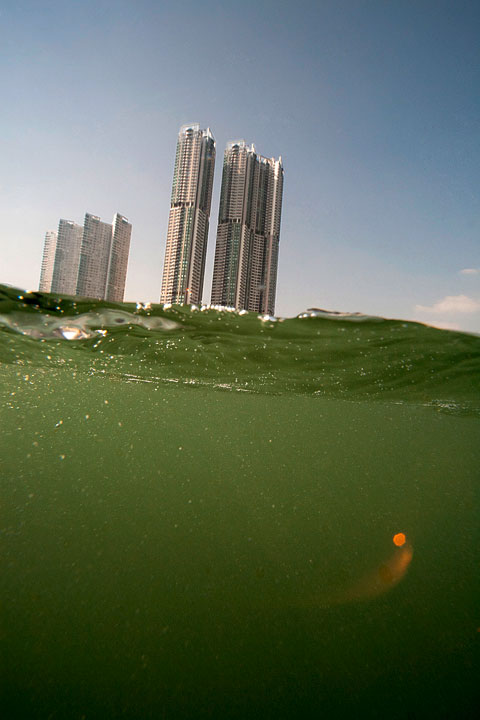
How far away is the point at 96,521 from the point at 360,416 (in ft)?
36.6

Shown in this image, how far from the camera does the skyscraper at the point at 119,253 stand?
31855 millimetres

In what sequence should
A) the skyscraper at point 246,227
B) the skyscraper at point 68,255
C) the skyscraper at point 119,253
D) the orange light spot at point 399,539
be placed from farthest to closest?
the skyscraper at point 119,253
the skyscraper at point 246,227
the skyscraper at point 68,255
the orange light spot at point 399,539

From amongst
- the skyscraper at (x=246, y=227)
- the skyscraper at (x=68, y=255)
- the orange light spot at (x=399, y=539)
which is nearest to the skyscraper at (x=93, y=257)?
the skyscraper at (x=68, y=255)

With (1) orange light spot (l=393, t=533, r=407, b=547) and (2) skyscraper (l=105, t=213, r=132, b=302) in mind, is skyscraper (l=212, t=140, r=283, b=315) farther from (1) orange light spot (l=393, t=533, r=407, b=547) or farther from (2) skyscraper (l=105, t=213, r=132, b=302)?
(1) orange light spot (l=393, t=533, r=407, b=547)

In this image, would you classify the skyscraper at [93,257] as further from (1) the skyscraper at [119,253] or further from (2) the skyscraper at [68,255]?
(1) the skyscraper at [119,253]

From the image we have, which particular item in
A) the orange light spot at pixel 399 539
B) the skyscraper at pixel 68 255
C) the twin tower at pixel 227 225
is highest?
the twin tower at pixel 227 225

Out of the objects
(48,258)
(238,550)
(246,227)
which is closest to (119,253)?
(48,258)

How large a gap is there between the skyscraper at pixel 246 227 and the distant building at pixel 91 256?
330 inches

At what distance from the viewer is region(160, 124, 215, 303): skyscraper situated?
3412 cm

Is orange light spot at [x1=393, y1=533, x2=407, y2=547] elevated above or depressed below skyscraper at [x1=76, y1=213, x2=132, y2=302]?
below

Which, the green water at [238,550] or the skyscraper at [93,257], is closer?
the green water at [238,550]

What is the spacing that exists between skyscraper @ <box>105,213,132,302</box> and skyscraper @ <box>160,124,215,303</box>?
379cm

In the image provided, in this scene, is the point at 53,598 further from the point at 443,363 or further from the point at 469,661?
the point at 443,363

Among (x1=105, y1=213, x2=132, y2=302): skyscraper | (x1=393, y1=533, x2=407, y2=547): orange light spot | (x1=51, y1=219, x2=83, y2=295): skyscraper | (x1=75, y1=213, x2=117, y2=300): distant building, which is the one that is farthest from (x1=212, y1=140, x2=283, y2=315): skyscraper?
(x1=393, y1=533, x2=407, y2=547): orange light spot
